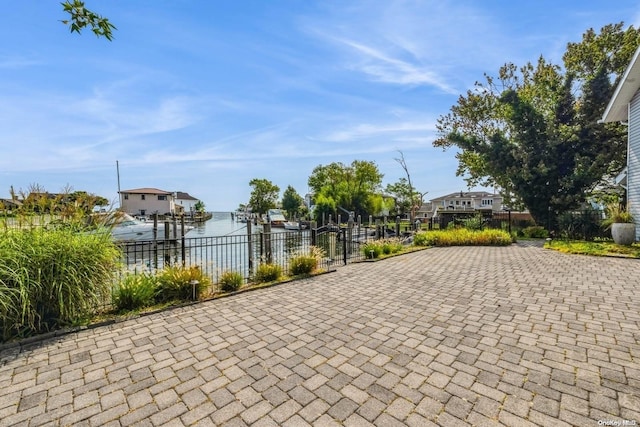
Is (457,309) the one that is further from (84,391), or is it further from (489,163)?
(489,163)

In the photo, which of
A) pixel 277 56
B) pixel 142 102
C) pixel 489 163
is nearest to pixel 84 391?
pixel 142 102

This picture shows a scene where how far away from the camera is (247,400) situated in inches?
95.9

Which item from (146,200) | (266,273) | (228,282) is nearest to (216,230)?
(146,200)

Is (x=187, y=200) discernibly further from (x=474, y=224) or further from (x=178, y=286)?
(x=178, y=286)

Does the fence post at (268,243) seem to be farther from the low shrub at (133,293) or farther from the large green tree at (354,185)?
the large green tree at (354,185)

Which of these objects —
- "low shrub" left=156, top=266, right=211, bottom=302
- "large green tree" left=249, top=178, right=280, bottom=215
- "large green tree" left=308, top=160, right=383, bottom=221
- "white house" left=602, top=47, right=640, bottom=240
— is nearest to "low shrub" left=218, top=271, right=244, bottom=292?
"low shrub" left=156, top=266, right=211, bottom=302

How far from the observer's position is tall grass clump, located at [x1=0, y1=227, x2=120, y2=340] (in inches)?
139

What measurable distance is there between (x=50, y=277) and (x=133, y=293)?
117 centimetres

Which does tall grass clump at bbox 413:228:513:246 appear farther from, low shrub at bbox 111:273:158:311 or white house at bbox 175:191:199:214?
white house at bbox 175:191:199:214

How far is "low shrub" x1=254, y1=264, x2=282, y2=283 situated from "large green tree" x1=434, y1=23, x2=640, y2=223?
15.8 metres

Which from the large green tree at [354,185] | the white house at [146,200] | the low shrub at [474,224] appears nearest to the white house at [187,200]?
the white house at [146,200]

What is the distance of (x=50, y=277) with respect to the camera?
3805 mm

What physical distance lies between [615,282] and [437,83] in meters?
8.33

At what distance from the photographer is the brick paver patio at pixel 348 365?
226 cm
